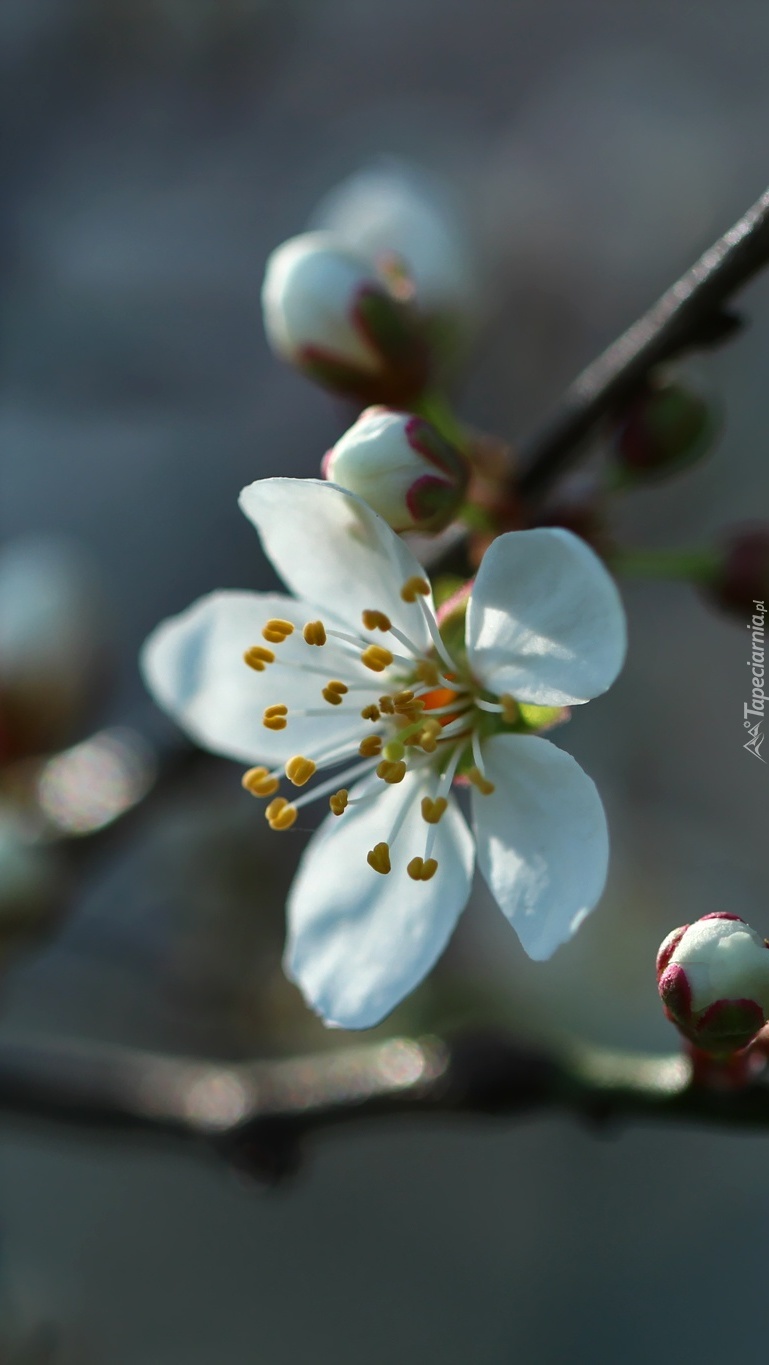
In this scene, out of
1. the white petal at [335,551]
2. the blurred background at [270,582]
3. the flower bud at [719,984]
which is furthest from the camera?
the blurred background at [270,582]

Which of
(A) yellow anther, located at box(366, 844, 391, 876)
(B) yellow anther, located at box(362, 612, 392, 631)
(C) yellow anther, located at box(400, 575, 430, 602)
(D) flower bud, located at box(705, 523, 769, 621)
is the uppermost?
(C) yellow anther, located at box(400, 575, 430, 602)

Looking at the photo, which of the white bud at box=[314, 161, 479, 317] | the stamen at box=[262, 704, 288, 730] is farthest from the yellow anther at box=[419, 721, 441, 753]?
the white bud at box=[314, 161, 479, 317]

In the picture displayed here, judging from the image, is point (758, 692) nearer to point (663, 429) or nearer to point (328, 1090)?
point (663, 429)

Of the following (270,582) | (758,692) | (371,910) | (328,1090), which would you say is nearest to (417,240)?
(758,692)

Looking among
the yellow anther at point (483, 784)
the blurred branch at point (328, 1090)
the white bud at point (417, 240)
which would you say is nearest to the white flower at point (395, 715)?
the yellow anther at point (483, 784)

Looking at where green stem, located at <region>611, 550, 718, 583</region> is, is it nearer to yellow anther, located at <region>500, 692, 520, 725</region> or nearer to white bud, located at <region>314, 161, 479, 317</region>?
yellow anther, located at <region>500, 692, 520, 725</region>

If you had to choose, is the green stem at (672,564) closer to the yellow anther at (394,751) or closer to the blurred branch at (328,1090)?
the yellow anther at (394,751)

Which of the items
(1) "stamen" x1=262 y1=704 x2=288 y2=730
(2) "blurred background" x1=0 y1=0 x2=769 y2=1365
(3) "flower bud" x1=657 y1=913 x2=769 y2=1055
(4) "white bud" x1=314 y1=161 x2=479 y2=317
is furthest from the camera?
(2) "blurred background" x1=0 y1=0 x2=769 y2=1365
